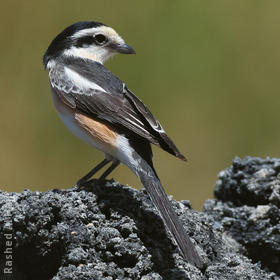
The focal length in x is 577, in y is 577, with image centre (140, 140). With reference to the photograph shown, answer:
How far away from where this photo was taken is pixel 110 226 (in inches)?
105

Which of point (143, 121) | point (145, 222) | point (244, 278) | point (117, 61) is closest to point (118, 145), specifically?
point (143, 121)

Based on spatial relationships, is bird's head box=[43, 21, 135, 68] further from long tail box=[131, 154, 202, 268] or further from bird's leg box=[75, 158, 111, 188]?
long tail box=[131, 154, 202, 268]

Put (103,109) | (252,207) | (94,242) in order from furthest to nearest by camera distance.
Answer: (252,207) → (103,109) → (94,242)

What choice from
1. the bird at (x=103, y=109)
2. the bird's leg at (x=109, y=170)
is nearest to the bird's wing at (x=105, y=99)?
the bird at (x=103, y=109)

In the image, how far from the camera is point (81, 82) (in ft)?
11.5

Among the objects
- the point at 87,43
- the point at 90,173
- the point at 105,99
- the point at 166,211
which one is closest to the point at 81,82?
the point at 105,99

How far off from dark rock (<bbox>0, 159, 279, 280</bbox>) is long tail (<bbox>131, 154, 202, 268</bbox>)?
0.08 metres

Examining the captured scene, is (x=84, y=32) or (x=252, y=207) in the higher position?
(x=84, y=32)

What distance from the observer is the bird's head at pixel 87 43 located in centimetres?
378

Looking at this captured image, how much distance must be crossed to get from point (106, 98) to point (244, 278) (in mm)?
1281

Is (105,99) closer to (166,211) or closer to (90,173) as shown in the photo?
(90,173)

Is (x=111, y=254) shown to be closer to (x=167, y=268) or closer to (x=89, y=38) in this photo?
(x=167, y=268)

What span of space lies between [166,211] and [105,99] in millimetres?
888

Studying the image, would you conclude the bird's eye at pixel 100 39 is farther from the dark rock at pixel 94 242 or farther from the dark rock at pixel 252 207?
the dark rock at pixel 94 242
